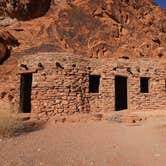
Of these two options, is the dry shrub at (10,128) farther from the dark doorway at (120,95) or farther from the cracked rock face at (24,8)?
the cracked rock face at (24,8)

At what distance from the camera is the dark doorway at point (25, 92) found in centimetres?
1497

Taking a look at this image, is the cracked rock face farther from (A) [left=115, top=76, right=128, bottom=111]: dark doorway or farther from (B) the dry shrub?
(B) the dry shrub

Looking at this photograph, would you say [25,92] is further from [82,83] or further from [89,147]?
[89,147]

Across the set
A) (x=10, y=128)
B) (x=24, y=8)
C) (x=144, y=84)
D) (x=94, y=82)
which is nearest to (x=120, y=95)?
(x=144, y=84)

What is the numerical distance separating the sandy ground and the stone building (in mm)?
3617

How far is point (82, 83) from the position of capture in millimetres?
13969

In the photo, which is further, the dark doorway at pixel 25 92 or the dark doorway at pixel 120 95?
the dark doorway at pixel 120 95

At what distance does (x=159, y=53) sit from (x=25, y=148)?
792 inches

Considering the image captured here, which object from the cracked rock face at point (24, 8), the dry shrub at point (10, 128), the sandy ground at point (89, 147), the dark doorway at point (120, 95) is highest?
the cracked rock face at point (24, 8)

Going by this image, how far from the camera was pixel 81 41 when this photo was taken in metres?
23.2

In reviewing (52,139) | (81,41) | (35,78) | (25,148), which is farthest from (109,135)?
(81,41)

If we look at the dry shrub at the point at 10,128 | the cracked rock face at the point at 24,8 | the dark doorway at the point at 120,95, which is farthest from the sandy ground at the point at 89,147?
the cracked rock face at the point at 24,8

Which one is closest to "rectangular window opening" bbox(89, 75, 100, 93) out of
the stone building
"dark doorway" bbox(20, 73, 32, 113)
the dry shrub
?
the stone building

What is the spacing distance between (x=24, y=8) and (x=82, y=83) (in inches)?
529
